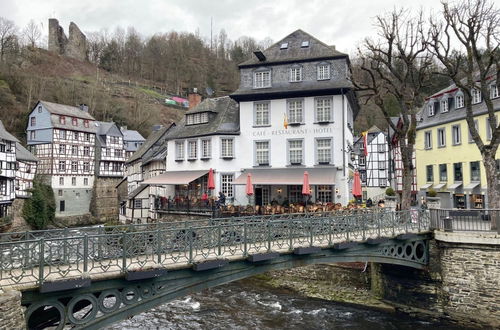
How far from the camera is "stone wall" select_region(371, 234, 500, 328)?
14.4 m

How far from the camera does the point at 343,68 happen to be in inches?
1041

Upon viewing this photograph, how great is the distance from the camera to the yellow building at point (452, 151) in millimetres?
28062

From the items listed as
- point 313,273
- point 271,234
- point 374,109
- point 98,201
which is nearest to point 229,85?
point 374,109

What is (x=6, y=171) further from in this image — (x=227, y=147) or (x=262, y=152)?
(x=262, y=152)

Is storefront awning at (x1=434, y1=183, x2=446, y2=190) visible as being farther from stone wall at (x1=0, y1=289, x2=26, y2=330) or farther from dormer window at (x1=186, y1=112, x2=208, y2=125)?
stone wall at (x1=0, y1=289, x2=26, y2=330)

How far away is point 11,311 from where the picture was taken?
7020 mm

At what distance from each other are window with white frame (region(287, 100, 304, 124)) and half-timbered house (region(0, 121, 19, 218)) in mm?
24575

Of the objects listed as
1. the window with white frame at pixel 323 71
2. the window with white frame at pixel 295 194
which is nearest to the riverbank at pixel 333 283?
the window with white frame at pixel 295 194

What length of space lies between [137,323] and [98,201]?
38.4 m

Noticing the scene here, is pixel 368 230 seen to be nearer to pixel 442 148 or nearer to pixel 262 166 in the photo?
pixel 262 166

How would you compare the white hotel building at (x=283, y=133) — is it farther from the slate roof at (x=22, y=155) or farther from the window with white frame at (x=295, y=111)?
the slate roof at (x=22, y=155)

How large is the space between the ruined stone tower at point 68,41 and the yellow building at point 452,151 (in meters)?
84.5

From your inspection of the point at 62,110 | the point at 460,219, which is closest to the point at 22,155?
the point at 62,110

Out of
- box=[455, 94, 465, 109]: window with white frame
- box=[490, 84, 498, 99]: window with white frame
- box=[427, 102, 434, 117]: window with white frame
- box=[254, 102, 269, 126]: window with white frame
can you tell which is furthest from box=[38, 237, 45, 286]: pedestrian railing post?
box=[427, 102, 434, 117]: window with white frame
